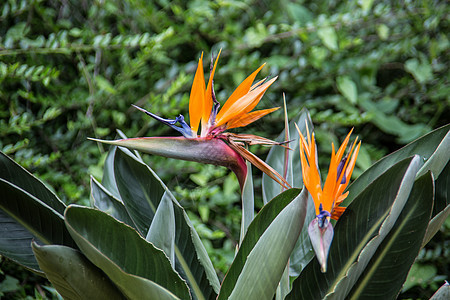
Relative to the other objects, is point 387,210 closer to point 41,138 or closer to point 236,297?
point 236,297

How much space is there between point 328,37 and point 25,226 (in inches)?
43.5

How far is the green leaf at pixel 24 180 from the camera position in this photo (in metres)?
0.56

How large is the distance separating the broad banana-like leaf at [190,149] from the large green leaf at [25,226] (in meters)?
0.17

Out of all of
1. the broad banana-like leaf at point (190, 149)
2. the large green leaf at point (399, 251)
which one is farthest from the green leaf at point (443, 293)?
the broad banana-like leaf at point (190, 149)

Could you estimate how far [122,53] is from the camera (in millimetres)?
1307

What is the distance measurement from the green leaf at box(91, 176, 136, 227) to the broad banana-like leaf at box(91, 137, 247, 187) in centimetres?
24

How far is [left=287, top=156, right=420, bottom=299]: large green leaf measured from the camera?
0.48 metres

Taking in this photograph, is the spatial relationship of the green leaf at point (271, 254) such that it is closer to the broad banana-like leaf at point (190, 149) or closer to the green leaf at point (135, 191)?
the broad banana-like leaf at point (190, 149)

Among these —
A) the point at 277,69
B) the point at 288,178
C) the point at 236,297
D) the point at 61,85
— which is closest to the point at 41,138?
the point at 61,85

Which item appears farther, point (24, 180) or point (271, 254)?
point (24, 180)

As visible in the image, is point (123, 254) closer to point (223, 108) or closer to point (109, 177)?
point (223, 108)

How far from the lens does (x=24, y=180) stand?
1.92ft

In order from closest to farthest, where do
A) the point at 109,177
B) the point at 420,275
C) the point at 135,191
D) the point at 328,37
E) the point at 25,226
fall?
the point at 25,226
the point at 135,191
the point at 109,177
the point at 420,275
the point at 328,37

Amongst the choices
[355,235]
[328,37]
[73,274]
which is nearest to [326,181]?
[355,235]
